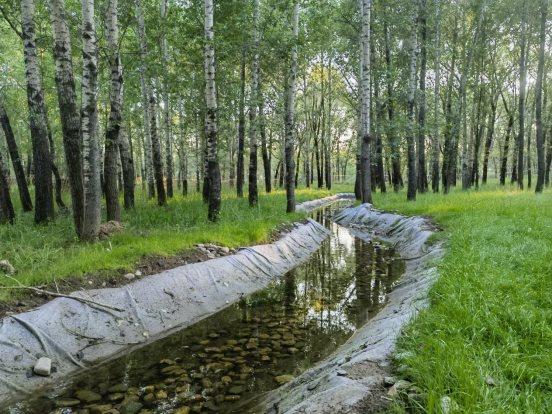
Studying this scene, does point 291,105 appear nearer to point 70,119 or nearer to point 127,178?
point 127,178

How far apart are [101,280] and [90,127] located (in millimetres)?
3678

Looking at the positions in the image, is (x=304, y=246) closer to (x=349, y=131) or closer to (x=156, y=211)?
(x=156, y=211)

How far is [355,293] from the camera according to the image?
7.83 meters

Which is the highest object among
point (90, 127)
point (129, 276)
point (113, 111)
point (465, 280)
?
point (113, 111)

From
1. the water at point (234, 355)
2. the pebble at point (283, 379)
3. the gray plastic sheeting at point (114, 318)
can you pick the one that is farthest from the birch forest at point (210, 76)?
the pebble at point (283, 379)

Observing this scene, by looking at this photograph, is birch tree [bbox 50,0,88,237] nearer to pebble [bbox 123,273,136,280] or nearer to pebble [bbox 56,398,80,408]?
pebble [bbox 123,273,136,280]

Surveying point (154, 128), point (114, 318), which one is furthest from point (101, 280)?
point (154, 128)

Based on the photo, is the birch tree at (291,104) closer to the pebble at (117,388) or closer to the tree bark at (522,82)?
the pebble at (117,388)

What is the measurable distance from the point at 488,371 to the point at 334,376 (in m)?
1.28

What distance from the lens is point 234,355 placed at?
5.30 m

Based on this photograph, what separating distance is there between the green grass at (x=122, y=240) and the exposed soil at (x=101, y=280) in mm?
104

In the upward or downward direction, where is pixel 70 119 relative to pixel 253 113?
downward

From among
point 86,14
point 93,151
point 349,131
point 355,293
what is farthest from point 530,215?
point 349,131

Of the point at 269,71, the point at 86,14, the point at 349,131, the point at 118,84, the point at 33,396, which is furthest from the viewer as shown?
the point at 349,131
